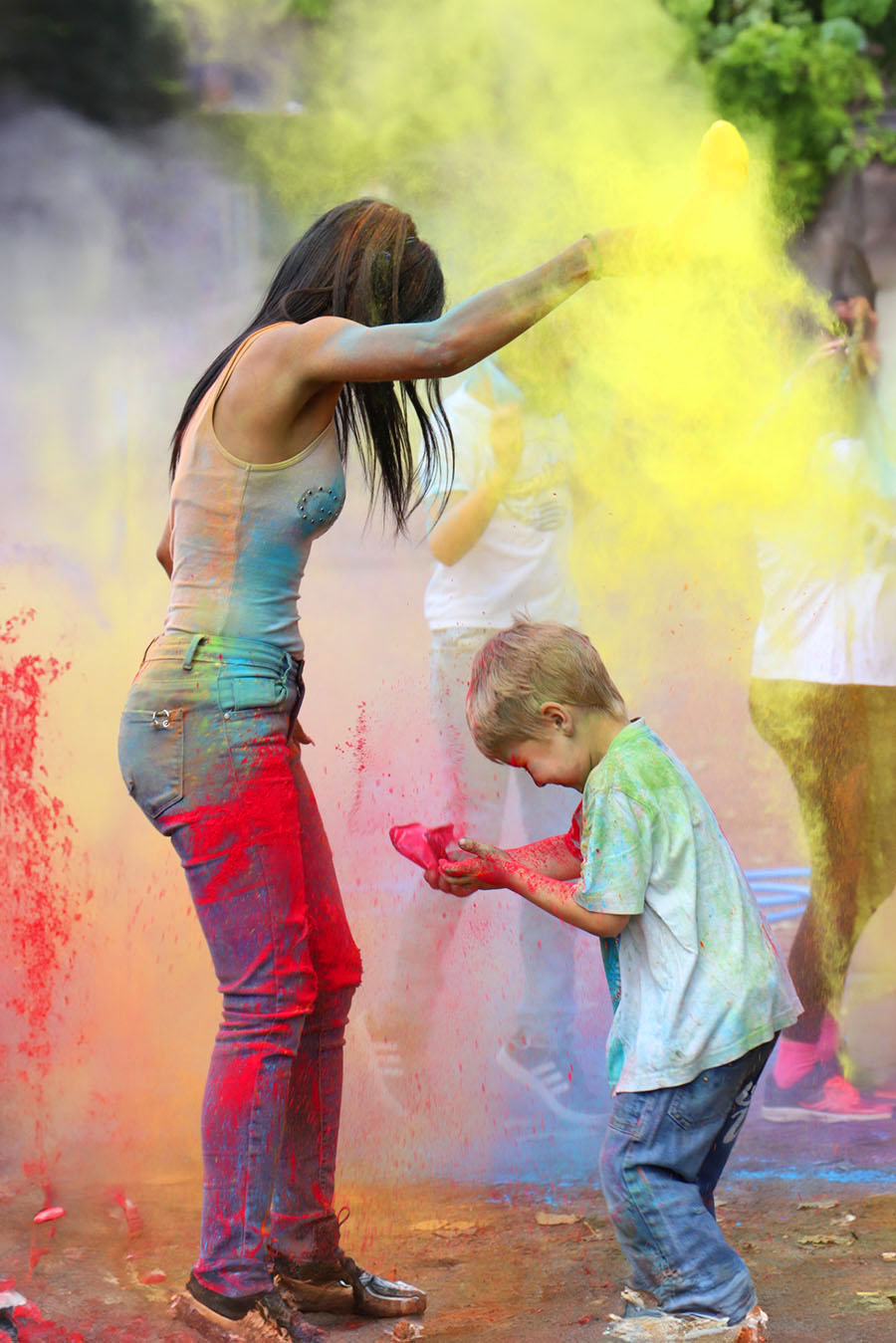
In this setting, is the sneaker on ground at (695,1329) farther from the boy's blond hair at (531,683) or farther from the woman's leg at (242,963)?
the boy's blond hair at (531,683)

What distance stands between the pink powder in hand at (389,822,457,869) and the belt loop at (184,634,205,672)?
40 centimetres

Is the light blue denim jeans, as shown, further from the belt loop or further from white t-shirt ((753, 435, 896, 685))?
the belt loop

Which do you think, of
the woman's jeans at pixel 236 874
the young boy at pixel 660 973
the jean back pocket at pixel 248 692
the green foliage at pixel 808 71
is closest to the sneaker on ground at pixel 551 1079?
the young boy at pixel 660 973

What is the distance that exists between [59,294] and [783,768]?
2092 millimetres

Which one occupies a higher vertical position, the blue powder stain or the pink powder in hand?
the pink powder in hand

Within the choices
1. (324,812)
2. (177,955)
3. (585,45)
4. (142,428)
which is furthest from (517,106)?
(177,955)

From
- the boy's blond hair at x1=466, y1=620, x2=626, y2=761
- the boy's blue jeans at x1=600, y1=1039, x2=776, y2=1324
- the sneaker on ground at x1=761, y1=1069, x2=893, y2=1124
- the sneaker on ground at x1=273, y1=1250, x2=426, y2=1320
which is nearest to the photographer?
the boy's blue jeans at x1=600, y1=1039, x2=776, y2=1324

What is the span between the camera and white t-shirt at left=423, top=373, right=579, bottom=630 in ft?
10.5

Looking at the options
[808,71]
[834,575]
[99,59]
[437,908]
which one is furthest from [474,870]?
[808,71]

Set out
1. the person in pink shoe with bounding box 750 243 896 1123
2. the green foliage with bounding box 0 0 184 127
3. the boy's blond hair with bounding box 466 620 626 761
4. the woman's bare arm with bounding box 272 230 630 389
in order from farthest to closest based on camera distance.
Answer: the green foliage with bounding box 0 0 184 127
the person in pink shoe with bounding box 750 243 896 1123
the boy's blond hair with bounding box 466 620 626 761
the woman's bare arm with bounding box 272 230 630 389

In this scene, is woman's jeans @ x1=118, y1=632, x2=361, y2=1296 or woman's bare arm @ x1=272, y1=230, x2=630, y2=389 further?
woman's jeans @ x1=118, y1=632, x2=361, y2=1296

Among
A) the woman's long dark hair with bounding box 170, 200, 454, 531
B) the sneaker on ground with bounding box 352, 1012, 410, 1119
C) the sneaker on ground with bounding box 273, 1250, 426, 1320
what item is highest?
the woman's long dark hair with bounding box 170, 200, 454, 531

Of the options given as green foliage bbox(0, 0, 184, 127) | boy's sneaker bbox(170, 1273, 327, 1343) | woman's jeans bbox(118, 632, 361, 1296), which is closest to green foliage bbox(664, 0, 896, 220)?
green foliage bbox(0, 0, 184, 127)

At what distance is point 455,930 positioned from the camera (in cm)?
322
